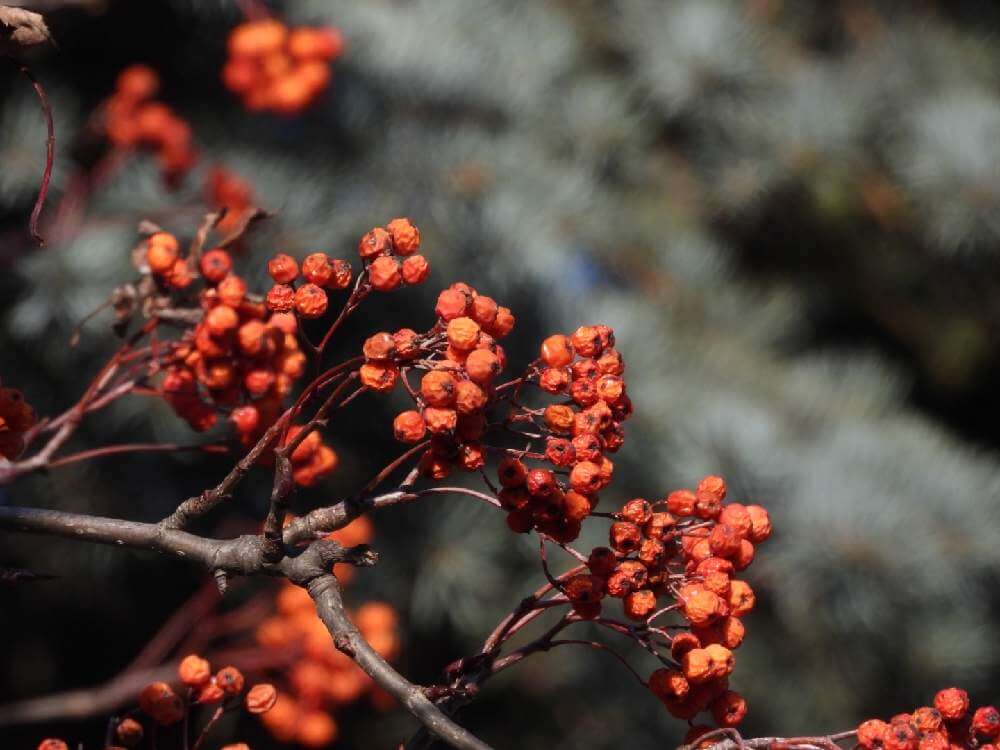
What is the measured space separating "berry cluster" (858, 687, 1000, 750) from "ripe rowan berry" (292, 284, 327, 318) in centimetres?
26

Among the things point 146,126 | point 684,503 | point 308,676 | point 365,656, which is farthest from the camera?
point 146,126

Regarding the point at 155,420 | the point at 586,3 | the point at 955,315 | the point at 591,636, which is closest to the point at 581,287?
the point at 591,636

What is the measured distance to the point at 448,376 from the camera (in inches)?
16.6

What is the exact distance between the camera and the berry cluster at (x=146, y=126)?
A: 114cm

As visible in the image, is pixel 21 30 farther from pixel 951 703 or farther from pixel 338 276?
pixel 951 703

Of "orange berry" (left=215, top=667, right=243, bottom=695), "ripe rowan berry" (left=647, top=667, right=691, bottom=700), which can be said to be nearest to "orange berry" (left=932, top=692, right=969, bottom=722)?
"ripe rowan berry" (left=647, top=667, right=691, bottom=700)

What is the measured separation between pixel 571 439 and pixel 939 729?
0.61 ft

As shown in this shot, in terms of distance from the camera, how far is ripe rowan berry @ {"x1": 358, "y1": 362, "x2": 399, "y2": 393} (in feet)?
1.42

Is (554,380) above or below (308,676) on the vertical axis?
above

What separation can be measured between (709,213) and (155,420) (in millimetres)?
1152

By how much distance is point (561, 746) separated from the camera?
5.34 feet

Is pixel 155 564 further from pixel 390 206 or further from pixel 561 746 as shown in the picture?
pixel 561 746

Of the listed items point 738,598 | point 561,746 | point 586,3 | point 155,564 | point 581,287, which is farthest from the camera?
point 586,3

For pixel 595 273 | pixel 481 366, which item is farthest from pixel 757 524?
pixel 595 273
